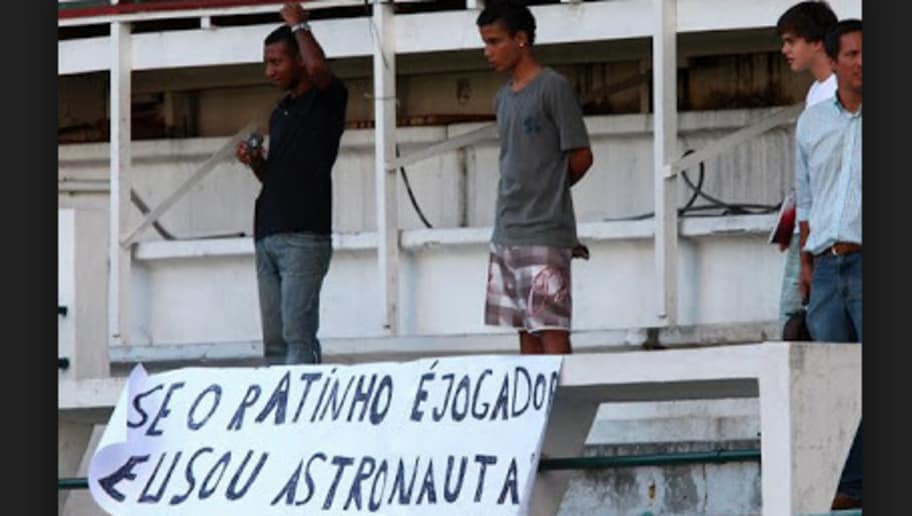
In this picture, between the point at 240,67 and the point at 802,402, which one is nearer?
the point at 802,402

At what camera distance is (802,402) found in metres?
8.09

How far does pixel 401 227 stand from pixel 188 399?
4325 millimetres

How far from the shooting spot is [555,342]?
8.98m

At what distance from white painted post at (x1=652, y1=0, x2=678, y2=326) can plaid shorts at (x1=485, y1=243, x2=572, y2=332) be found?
2.69 meters

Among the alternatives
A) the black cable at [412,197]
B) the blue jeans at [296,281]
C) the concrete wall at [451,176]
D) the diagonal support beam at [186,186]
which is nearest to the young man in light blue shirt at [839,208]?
the blue jeans at [296,281]

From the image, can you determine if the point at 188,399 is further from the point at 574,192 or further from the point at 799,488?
the point at 574,192

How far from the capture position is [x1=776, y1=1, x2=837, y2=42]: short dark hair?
340 inches

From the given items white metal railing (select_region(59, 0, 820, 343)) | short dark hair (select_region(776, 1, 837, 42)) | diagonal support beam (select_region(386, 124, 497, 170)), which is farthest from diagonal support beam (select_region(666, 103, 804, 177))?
short dark hair (select_region(776, 1, 837, 42))

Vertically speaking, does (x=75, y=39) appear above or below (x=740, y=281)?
above

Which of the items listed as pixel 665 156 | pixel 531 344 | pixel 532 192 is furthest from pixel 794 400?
pixel 665 156

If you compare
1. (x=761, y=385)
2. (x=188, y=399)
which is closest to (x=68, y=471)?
(x=188, y=399)

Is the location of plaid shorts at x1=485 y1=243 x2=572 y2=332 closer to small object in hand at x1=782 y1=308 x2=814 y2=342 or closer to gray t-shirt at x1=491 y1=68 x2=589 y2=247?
gray t-shirt at x1=491 y1=68 x2=589 y2=247

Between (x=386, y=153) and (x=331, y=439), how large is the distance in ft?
12.0

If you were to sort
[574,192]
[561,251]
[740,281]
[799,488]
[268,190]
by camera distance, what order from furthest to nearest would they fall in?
[574,192]
[740,281]
[268,190]
[561,251]
[799,488]
